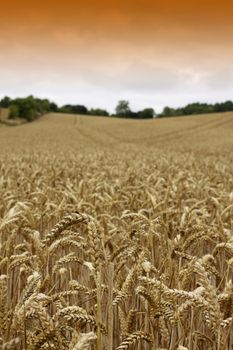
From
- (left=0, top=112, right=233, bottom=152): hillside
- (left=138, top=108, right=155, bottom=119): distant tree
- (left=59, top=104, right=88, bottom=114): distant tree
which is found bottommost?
(left=0, top=112, right=233, bottom=152): hillside

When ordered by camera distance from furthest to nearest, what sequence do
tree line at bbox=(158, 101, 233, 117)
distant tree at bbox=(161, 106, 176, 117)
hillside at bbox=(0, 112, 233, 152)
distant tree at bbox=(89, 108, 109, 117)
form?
distant tree at bbox=(161, 106, 176, 117), distant tree at bbox=(89, 108, 109, 117), tree line at bbox=(158, 101, 233, 117), hillside at bbox=(0, 112, 233, 152)

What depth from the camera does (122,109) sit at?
136 meters

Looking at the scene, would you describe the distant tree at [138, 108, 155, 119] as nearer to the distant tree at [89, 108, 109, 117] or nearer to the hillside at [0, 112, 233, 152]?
the distant tree at [89, 108, 109, 117]

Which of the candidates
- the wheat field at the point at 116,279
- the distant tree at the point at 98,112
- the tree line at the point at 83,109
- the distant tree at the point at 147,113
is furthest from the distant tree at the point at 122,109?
the wheat field at the point at 116,279

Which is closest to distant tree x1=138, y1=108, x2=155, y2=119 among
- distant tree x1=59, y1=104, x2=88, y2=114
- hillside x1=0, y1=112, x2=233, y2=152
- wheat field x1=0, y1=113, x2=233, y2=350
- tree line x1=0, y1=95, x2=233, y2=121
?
tree line x1=0, y1=95, x2=233, y2=121

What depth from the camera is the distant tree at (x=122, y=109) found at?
5300 inches

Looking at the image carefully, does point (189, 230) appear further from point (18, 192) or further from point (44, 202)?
point (18, 192)

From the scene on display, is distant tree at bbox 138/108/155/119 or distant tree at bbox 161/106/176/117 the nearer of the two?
distant tree at bbox 138/108/155/119

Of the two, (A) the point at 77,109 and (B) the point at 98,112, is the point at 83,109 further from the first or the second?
(B) the point at 98,112

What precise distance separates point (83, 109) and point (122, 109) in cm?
1161

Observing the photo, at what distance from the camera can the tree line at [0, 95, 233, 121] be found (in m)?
89.7

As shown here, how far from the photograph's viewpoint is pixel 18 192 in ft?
23.8

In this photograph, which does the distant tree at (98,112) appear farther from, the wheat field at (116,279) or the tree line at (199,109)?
the wheat field at (116,279)

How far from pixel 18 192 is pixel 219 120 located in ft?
212
